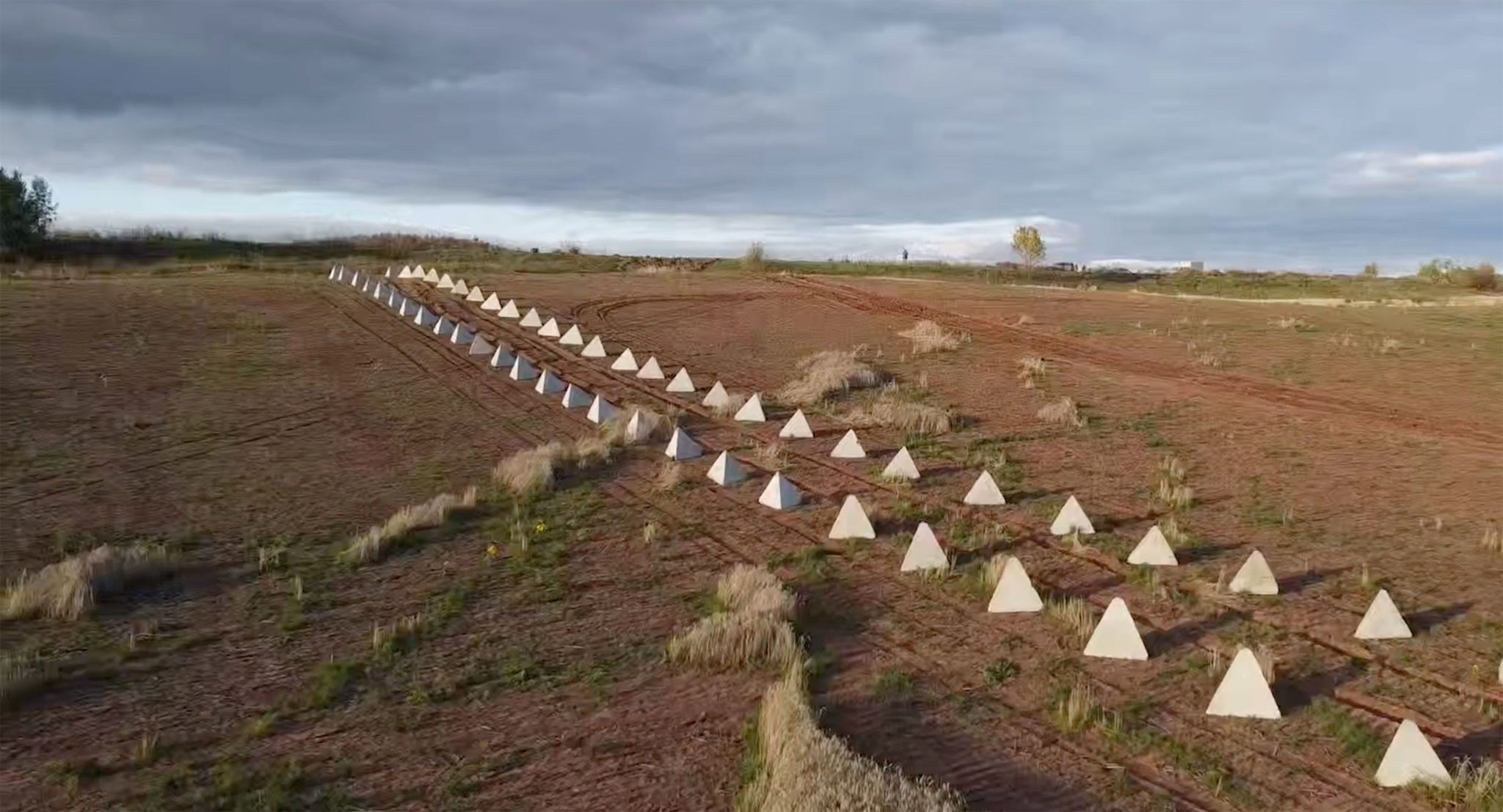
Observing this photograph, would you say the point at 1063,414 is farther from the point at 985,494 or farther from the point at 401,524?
the point at 401,524

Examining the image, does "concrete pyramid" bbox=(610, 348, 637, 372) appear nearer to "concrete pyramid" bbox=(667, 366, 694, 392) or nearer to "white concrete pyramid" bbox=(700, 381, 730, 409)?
"concrete pyramid" bbox=(667, 366, 694, 392)

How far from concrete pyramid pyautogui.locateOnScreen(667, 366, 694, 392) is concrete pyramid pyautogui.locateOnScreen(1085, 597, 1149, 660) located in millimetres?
14296

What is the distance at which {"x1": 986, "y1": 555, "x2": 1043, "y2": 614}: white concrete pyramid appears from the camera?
35.1 ft

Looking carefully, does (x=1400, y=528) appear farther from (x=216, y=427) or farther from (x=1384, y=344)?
(x=1384, y=344)

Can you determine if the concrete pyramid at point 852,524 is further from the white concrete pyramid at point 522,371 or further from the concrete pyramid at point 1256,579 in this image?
the white concrete pyramid at point 522,371

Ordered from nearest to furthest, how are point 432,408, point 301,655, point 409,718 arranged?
point 409,718
point 301,655
point 432,408

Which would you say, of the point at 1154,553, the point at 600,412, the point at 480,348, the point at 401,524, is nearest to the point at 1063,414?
the point at 1154,553

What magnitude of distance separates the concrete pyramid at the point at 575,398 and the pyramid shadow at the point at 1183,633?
13.2 m

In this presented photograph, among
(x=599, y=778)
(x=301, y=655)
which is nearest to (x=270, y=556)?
(x=301, y=655)

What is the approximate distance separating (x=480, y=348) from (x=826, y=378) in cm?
911

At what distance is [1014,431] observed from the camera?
63.2ft

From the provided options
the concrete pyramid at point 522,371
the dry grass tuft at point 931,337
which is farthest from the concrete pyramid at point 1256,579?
the dry grass tuft at point 931,337

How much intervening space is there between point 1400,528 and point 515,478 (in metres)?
11.6

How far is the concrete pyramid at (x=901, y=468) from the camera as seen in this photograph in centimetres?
1579
